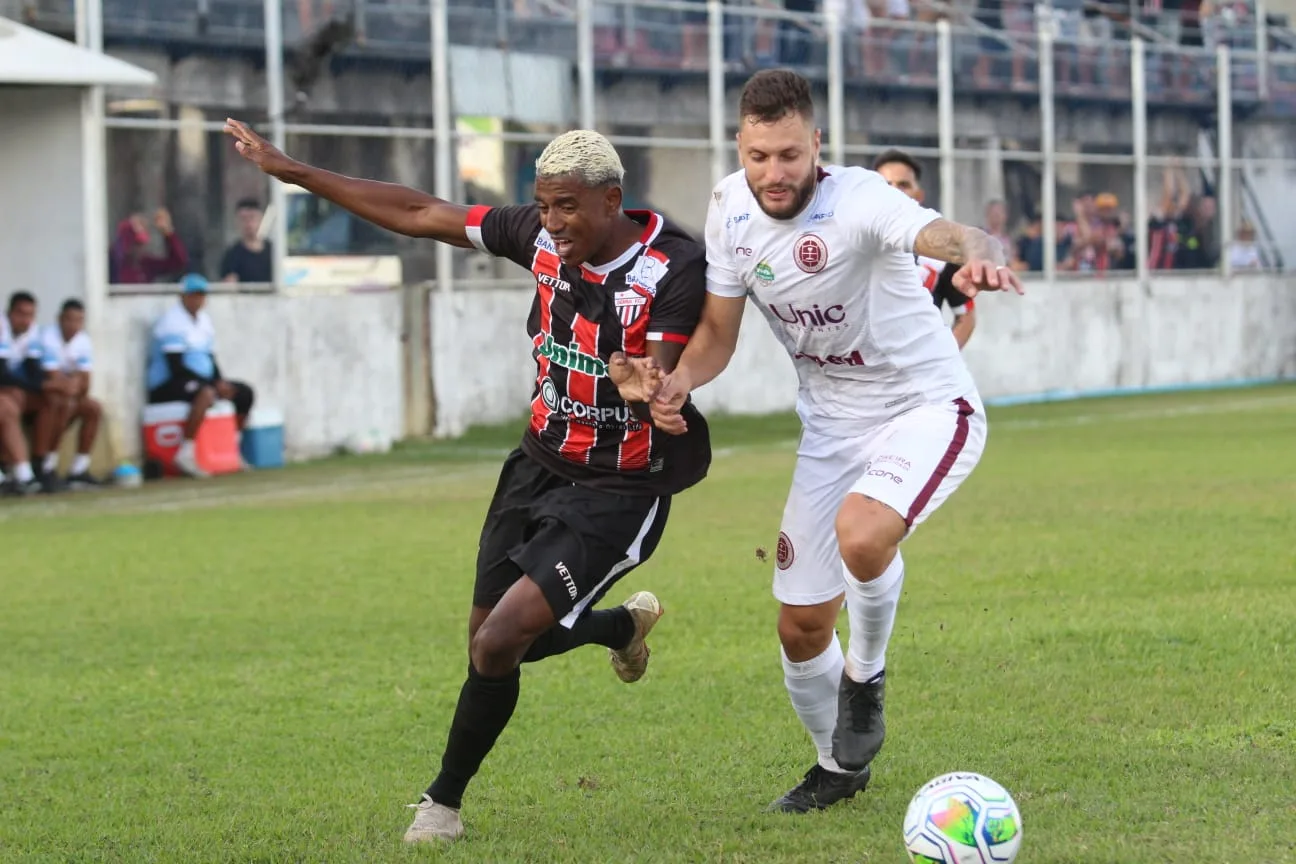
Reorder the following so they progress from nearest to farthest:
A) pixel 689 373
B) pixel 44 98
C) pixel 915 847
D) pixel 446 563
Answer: pixel 915 847 < pixel 689 373 < pixel 446 563 < pixel 44 98

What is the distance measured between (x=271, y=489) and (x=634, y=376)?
41.0 feet

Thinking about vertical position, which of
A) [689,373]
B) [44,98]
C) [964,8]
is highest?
[964,8]

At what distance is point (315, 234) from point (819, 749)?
15.9 metres

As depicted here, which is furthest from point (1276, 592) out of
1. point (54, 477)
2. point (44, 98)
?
point (44, 98)

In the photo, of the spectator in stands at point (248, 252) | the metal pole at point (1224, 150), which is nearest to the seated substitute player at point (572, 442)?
the spectator in stands at point (248, 252)

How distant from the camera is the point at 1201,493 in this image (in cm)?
1416

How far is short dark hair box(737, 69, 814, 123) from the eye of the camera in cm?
571

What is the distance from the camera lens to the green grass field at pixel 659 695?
5629 millimetres

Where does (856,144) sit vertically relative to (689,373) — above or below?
above

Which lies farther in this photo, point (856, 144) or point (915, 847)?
point (856, 144)

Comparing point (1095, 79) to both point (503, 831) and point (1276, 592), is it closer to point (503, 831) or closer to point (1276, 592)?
point (1276, 592)

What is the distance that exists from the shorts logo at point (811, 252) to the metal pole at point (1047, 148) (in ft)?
81.9

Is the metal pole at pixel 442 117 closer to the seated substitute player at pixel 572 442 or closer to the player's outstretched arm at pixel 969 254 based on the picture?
the seated substitute player at pixel 572 442

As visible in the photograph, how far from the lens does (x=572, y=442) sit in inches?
232
